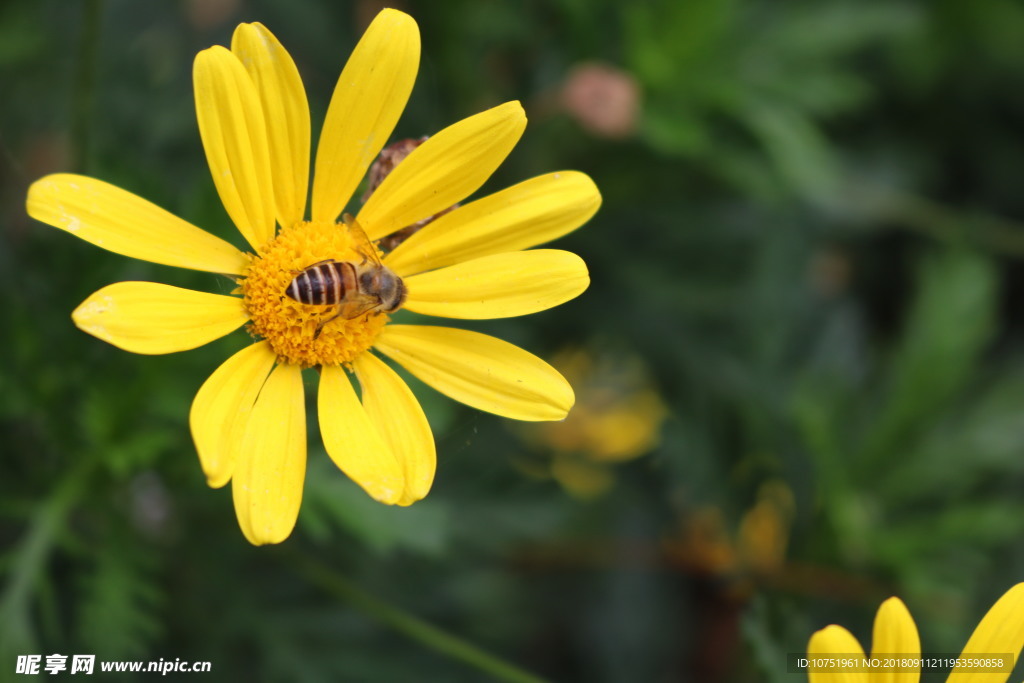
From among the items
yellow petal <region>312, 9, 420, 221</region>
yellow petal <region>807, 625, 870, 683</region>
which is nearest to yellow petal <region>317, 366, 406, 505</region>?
yellow petal <region>312, 9, 420, 221</region>

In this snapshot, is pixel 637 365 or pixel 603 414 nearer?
pixel 637 365

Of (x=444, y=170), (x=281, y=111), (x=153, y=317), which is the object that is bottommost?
(x=153, y=317)

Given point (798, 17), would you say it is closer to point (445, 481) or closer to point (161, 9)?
point (445, 481)

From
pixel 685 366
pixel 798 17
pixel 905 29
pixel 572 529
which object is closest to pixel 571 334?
pixel 685 366

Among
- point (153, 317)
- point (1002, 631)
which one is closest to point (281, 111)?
point (153, 317)

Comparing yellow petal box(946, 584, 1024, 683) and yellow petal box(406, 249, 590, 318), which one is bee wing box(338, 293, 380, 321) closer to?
yellow petal box(406, 249, 590, 318)

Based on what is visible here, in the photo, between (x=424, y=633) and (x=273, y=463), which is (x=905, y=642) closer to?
(x=424, y=633)
